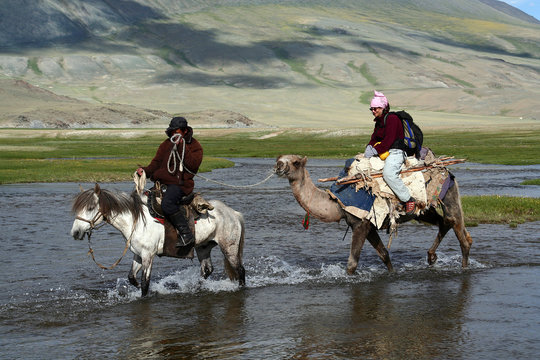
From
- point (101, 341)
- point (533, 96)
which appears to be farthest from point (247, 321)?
point (533, 96)

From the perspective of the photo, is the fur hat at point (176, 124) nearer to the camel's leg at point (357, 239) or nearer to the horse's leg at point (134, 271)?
the horse's leg at point (134, 271)

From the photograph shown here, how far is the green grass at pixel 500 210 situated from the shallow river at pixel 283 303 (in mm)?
1921

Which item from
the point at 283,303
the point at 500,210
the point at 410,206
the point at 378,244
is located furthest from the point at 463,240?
the point at 500,210

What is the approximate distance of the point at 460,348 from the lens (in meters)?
9.16

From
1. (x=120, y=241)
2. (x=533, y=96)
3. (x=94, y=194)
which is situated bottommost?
(x=120, y=241)

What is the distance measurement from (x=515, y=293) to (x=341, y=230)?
8.82 m

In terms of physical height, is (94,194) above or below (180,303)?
above

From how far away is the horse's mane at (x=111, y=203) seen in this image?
11211 mm

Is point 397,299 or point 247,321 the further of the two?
point 397,299

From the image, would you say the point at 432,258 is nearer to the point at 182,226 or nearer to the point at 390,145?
the point at 390,145

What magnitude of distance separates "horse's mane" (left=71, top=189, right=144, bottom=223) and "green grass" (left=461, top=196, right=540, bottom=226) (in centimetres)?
1226

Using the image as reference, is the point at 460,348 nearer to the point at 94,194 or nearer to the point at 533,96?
the point at 94,194

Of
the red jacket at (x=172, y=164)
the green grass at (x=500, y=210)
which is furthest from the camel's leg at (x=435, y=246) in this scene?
the green grass at (x=500, y=210)

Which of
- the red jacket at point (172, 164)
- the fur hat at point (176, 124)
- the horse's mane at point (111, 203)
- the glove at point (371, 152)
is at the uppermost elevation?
the fur hat at point (176, 124)
